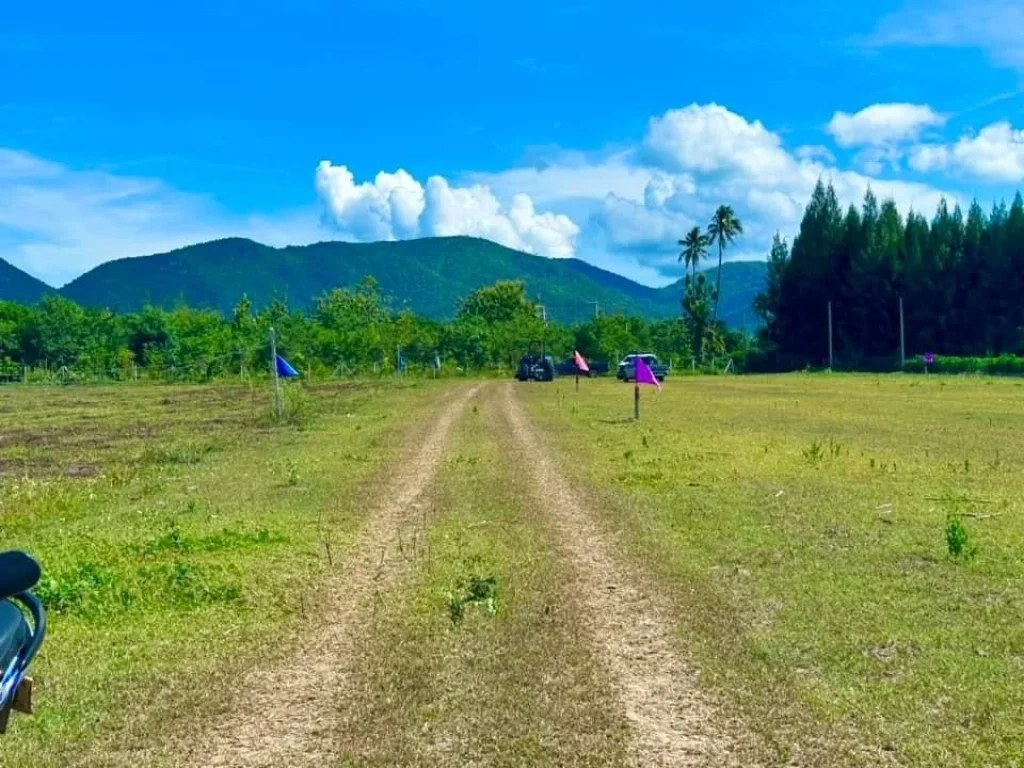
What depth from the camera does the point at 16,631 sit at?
9.48 feet

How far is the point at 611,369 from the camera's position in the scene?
75500 mm

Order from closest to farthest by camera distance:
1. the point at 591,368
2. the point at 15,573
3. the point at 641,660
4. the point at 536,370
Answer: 1. the point at 15,573
2. the point at 641,660
3. the point at 536,370
4. the point at 591,368

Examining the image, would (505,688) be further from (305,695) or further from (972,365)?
(972,365)

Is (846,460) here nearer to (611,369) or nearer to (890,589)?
(890,589)

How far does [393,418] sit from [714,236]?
64.7 metres

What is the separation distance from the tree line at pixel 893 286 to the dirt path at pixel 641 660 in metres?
66.3

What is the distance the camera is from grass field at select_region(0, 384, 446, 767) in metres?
5.77

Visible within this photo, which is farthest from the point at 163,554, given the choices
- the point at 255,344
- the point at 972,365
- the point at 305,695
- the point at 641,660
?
the point at 255,344

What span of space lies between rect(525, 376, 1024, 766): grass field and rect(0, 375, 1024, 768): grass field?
1.1 inches

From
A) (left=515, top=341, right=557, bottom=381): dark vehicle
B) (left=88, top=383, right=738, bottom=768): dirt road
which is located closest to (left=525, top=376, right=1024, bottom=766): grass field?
(left=88, top=383, right=738, bottom=768): dirt road

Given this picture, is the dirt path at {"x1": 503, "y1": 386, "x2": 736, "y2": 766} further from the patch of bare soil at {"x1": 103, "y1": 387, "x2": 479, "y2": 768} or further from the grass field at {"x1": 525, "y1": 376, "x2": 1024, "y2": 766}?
the patch of bare soil at {"x1": 103, "y1": 387, "x2": 479, "y2": 768}

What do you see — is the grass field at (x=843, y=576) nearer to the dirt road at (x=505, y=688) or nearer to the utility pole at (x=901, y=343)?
the dirt road at (x=505, y=688)

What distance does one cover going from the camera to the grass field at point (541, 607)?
5.10 m

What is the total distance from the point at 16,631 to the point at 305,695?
307 cm
